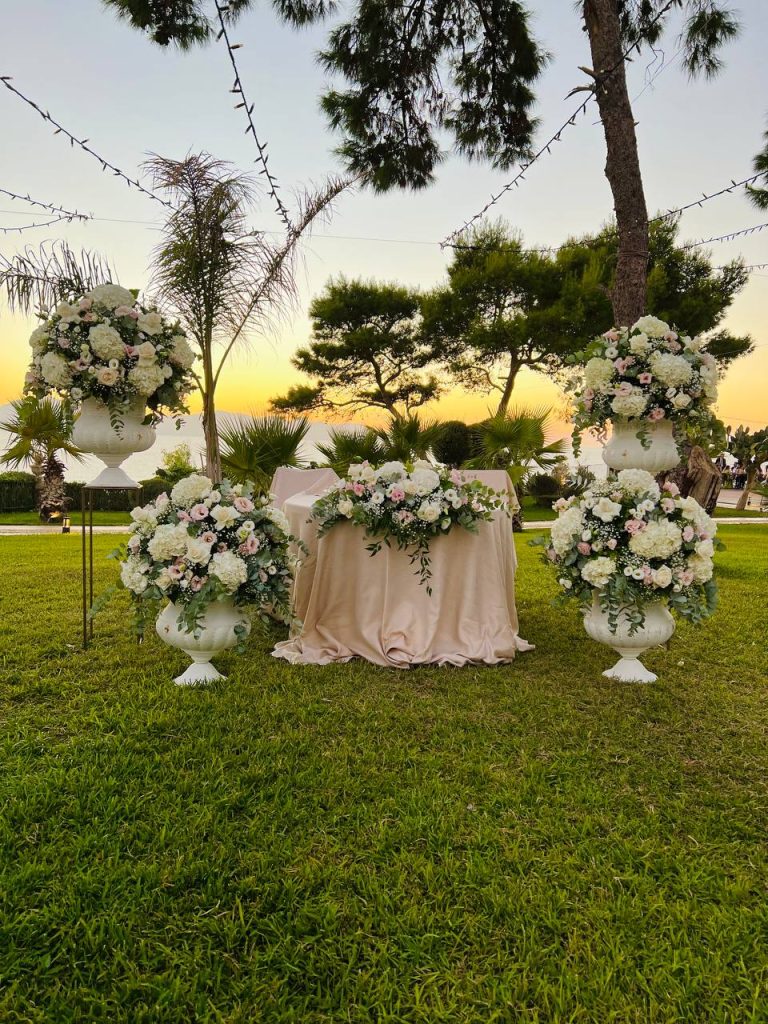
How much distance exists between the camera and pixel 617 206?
4574 mm

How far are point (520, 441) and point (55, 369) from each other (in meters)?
6.12

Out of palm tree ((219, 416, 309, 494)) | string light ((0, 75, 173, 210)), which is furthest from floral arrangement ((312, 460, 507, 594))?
string light ((0, 75, 173, 210))

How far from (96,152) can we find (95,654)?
9.12 feet

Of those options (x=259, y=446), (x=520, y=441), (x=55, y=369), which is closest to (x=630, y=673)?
(x=55, y=369)

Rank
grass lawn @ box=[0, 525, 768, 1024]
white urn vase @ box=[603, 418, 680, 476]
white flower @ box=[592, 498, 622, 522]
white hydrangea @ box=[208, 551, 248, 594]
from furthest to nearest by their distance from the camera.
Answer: white urn vase @ box=[603, 418, 680, 476], white flower @ box=[592, 498, 622, 522], white hydrangea @ box=[208, 551, 248, 594], grass lawn @ box=[0, 525, 768, 1024]

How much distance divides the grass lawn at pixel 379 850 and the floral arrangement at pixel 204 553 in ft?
1.41

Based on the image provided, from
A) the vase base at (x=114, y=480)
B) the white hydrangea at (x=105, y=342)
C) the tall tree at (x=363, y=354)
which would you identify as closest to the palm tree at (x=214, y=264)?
the vase base at (x=114, y=480)

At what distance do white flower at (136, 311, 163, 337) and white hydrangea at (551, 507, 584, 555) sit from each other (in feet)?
6.91

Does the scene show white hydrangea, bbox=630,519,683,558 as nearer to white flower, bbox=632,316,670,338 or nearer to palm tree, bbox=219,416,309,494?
white flower, bbox=632,316,670,338

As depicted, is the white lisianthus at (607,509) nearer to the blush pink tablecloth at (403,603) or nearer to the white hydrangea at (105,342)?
the blush pink tablecloth at (403,603)

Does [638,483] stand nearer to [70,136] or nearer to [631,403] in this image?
[631,403]

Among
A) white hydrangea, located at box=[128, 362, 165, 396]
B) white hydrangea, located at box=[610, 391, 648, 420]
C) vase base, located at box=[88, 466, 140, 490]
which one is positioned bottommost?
vase base, located at box=[88, 466, 140, 490]

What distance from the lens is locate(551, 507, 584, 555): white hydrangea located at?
298 cm

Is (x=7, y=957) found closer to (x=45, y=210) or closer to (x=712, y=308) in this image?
(x=45, y=210)
